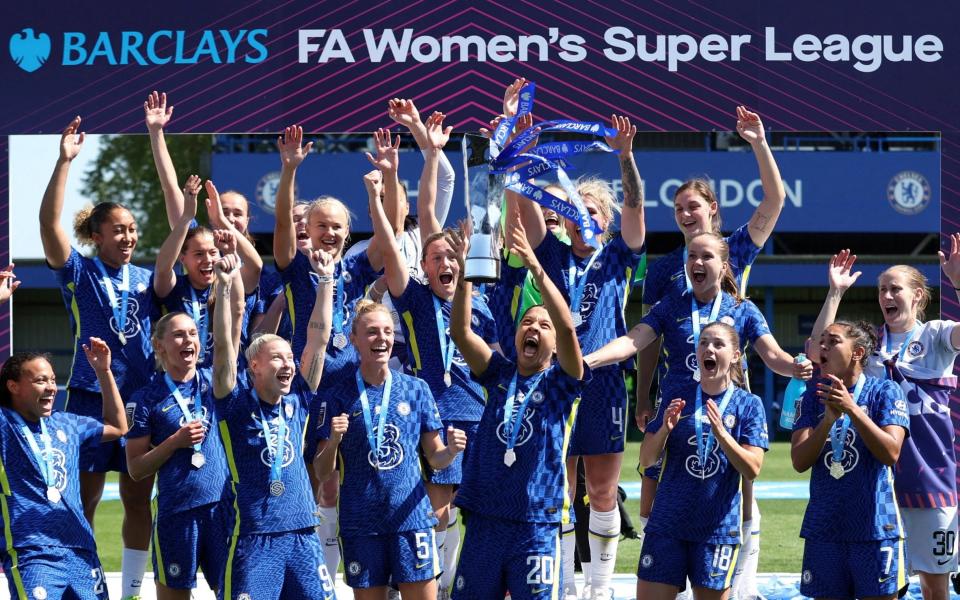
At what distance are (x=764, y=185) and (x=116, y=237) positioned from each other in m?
3.30

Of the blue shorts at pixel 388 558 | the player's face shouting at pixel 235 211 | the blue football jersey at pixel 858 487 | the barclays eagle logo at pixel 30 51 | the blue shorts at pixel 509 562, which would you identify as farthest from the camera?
the barclays eagle logo at pixel 30 51

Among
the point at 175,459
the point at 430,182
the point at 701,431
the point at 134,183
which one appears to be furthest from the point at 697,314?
the point at 134,183

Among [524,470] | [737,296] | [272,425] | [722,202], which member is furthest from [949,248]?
[722,202]

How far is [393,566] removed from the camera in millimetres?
5848

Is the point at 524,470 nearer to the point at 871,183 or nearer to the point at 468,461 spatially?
the point at 468,461

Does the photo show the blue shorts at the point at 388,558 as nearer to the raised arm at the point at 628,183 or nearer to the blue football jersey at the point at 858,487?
the blue football jersey at the point at 858,487

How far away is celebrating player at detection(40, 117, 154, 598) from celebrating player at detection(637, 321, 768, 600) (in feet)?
8.41

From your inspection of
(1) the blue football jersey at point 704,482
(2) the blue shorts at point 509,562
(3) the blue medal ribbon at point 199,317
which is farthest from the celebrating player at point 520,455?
(3) the blue medal ribbon at point 199,317

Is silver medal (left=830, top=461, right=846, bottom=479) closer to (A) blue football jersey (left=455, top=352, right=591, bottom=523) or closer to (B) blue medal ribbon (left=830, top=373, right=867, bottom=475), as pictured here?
(B) blue medal ribbon (left=830, top=373, right=867, bottom=475)

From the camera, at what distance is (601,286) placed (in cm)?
695

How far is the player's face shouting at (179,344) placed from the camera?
612cm

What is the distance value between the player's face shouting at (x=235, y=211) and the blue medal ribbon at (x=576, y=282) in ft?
5.72

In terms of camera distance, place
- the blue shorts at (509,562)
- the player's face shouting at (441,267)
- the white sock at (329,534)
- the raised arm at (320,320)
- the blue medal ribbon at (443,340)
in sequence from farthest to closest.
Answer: the white sock at (329,534) < the blue medal ribbon at (443,340) < the player's face shouting at (441,267) < the raised arm at (320,320) < the blue shorts at (509,562)

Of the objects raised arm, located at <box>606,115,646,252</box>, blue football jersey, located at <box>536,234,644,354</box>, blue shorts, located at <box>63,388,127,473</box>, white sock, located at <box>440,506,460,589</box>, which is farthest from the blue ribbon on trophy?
blue shorts, located at <box>63,388,127,473</box>
